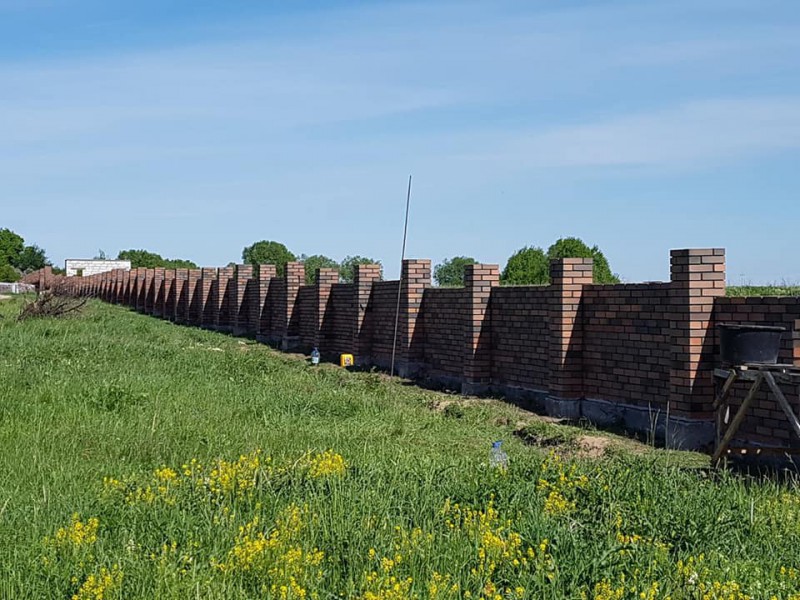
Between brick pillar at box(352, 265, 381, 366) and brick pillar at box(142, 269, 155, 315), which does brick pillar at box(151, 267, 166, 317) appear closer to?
brick pillar at box(142, 269, 155, 315)

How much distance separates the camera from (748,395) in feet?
23.9

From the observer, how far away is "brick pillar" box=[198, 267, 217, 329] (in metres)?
29.9

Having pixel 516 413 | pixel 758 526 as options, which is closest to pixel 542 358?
pixel 516 413

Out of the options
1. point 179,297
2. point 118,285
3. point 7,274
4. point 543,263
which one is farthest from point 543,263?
point 7,274

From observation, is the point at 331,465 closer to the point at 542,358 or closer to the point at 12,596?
the point at 12,596

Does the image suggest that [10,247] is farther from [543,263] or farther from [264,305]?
[543,263]

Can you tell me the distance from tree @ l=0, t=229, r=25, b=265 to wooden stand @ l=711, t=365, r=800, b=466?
11292 centimetres

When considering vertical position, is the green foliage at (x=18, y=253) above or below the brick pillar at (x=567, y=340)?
above

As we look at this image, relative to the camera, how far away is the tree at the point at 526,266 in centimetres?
2125

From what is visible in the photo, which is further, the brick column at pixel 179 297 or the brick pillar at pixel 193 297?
the brick column at pixel 179 297

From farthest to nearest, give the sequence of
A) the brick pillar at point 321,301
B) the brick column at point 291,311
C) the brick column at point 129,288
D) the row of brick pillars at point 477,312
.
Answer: the brick column at point 129,288
the brick column at point 291,311
the brick pillar at point 321,301
the row of brick pillars at point 477,312

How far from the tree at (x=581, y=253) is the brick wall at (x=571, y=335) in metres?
5.46

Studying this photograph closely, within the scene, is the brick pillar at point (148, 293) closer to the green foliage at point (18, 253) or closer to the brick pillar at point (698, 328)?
the brick pillar at point (698, 328)

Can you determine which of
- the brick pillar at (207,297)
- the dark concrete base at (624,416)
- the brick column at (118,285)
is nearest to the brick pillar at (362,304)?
the dark concrete base at (624,416)
